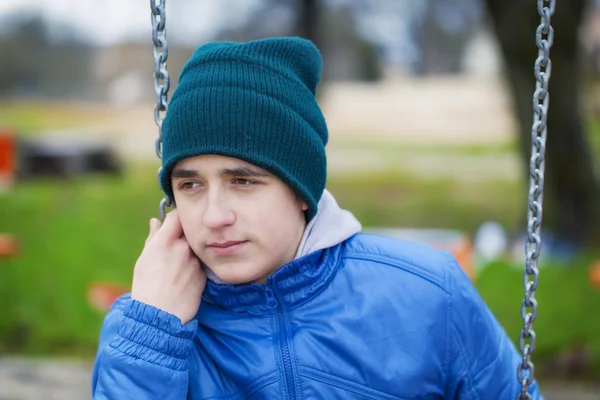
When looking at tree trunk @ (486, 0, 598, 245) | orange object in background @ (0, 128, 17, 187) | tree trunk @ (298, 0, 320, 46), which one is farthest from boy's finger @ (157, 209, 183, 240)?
orange object in background @ (0, 128, 17, 187)

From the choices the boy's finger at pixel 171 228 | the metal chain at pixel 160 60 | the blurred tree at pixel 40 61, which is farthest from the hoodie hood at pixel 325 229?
the blurred tree at pixel 40 61

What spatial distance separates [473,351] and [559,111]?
357 cm

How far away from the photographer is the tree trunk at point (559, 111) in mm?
4730

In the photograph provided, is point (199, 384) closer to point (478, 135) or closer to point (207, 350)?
point (207, 350)

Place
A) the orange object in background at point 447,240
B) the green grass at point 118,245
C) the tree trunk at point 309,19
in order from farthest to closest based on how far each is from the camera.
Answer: the tree trunk at point 309,19 → the orange object in background at point 447,240 → the green grass at point 118,245

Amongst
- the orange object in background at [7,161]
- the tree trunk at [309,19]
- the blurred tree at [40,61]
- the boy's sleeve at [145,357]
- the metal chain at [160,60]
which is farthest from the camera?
the blurred tree at [40,61]

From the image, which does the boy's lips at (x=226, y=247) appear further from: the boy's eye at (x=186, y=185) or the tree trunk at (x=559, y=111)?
the tree trunk at (x=559, y=111)

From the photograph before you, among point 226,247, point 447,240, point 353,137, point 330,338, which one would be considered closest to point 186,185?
point 226,247

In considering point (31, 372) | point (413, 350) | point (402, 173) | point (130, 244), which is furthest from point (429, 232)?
point (413, 350)

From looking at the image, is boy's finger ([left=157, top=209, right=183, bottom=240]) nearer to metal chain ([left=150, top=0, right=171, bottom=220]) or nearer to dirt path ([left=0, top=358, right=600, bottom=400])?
metal chain ([left=150, top=0, right=171, bottom=220])

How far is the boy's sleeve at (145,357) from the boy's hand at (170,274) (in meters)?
0.04

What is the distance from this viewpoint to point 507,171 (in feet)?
21.6

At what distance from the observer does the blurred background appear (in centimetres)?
492

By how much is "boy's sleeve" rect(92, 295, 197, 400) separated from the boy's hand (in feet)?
0.12
